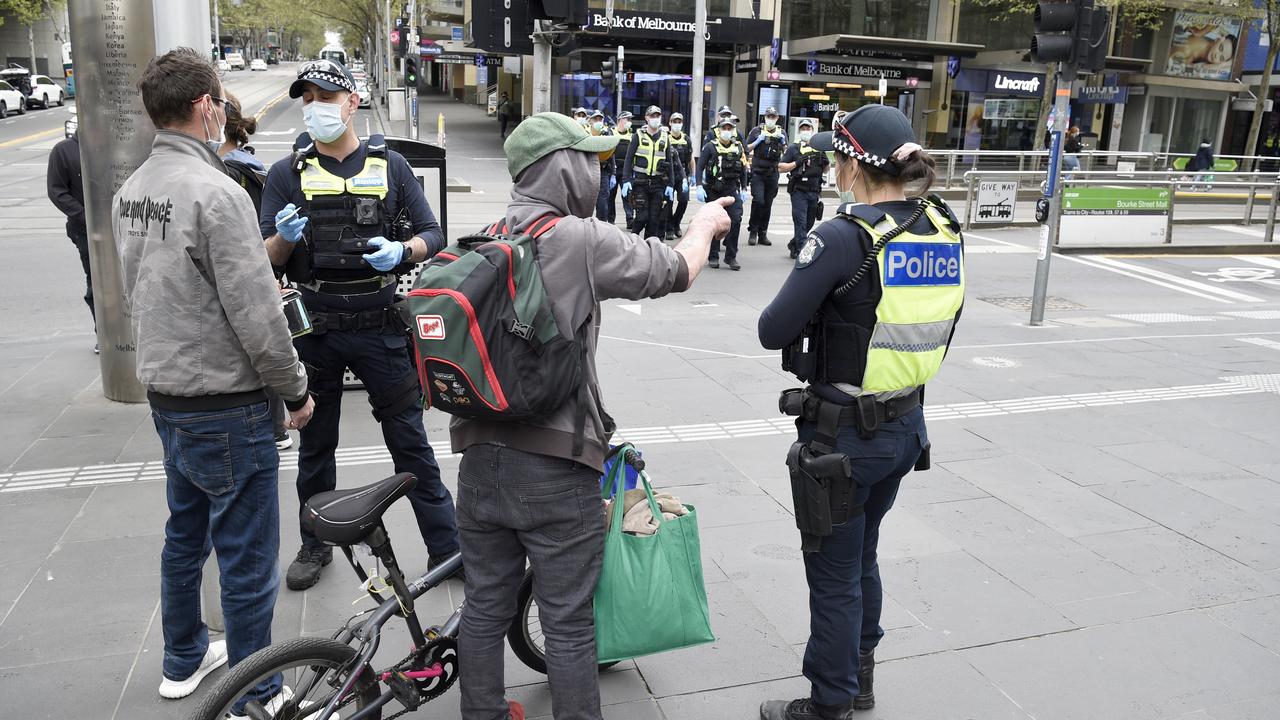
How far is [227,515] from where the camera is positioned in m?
2.93

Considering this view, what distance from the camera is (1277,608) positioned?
4.14m

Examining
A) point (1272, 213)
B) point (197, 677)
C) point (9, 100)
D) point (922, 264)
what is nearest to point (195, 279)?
point (197, 677)

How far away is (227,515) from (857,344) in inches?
76.5

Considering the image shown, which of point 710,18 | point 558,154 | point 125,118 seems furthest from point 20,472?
point 710,18

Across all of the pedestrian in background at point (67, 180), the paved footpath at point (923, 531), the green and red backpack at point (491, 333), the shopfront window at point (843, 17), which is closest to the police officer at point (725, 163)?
the paved footpath at point (923, 531)

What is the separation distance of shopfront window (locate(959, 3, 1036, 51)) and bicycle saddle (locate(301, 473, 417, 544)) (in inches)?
1363

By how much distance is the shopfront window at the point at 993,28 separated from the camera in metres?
33.1

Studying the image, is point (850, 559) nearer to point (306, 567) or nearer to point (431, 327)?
point (431, 327)

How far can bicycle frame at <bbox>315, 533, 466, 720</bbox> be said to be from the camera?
2.71 meters

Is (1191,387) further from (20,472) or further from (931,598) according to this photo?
(20,472)

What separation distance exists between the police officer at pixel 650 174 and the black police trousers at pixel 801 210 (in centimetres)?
165

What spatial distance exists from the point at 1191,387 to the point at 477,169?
69.9ft

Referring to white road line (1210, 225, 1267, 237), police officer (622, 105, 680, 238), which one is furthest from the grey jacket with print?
white road line (1210, 225, 1267, 237)

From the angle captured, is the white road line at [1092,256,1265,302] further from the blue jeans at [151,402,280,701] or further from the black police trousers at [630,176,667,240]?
the blue jeans at [151,402,280,701]
